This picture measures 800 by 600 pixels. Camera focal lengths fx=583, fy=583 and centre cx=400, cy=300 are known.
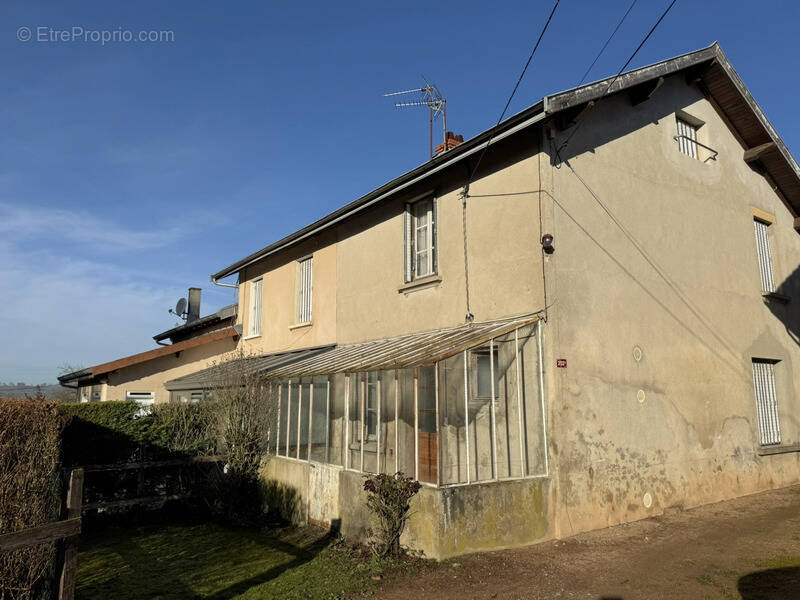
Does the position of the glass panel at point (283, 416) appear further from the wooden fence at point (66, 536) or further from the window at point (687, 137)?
the window at point (687, 137)

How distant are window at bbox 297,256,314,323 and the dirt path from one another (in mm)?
8743

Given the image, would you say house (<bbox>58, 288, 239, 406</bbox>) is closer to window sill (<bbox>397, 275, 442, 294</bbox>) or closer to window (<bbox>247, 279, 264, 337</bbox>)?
window (<bbox>247, 279, 264, 337</bbox>)

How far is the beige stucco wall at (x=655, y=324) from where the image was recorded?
8188 millimetres

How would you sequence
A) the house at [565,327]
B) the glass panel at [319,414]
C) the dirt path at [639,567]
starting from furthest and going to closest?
the glass panel at [319,414]
the house at [565,327]
the dirt path at [639,567]

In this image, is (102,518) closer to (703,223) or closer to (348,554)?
(348,554)

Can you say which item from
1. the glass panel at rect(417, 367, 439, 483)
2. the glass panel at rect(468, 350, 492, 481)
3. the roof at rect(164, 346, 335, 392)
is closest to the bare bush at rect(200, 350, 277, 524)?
the roof at rect(164, 346, 335, 392)

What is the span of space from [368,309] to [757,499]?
7.85 m

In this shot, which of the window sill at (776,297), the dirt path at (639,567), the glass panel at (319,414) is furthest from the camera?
the window sill at (776,297)

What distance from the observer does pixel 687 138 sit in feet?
37.1

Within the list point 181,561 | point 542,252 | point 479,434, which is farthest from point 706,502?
point 181,561

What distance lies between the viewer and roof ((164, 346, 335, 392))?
38.2 feet

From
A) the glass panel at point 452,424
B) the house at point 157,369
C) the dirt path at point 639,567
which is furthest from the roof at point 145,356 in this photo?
the dirt path at point 639,567

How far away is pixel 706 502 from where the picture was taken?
969cm

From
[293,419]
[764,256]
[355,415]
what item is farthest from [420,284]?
[764,256]
